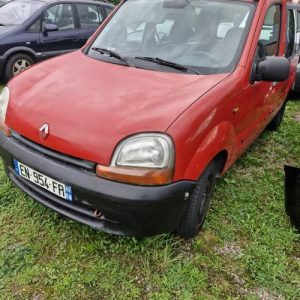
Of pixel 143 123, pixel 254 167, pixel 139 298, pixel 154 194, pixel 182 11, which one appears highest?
pixel 182 11

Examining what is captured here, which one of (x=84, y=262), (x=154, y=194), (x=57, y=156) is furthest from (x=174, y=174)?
(x=84, y=262)

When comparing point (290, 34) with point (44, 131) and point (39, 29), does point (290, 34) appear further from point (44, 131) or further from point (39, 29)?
point (39, 29)

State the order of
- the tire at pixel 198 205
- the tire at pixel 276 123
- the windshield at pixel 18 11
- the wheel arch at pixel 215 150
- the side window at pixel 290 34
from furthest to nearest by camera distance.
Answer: the windshield at pixel 18 11 → the tire at pixel 276 123 → the side window at pixel 290 34 → the tire at pixel 198 205 → the wheel arch at pixel 215 150

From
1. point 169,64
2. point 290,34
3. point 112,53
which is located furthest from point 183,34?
point 290,34

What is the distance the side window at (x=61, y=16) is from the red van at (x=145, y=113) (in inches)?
146

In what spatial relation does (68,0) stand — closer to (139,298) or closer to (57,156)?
(57,156)

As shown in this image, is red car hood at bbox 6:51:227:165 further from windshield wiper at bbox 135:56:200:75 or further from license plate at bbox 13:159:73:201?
license plate at bbox 13:159:73:201

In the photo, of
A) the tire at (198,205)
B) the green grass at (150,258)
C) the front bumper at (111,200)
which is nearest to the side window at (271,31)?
the tire at (198,205)

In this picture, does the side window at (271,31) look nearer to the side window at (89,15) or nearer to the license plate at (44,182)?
the license plate at (44,182)

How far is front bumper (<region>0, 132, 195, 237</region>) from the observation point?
212cm

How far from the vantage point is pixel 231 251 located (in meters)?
2.73

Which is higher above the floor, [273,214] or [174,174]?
[174,174]

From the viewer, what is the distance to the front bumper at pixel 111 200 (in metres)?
2.12

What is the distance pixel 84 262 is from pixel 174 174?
0.90 meters
